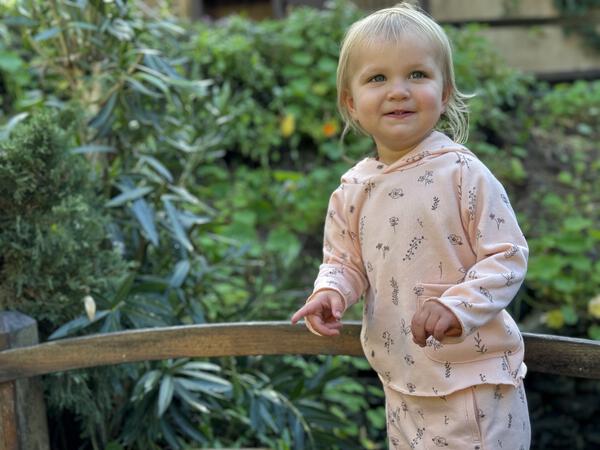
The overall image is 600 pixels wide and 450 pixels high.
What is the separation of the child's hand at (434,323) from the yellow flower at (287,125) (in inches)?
155

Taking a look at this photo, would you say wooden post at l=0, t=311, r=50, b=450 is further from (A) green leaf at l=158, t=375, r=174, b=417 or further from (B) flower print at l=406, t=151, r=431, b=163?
(B) flower print at l=406, t=151, r=431, b=163

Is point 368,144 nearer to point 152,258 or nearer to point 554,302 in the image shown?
point 554,302

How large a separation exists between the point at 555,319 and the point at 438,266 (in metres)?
3.07

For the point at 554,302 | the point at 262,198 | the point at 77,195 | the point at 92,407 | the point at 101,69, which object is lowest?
the point at 554,302

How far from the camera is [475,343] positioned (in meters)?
1.63

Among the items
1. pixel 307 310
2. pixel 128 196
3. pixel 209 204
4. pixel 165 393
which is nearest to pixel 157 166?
pixel 128 196

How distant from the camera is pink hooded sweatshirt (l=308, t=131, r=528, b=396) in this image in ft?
5.17

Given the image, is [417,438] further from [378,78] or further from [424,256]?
[378,78]

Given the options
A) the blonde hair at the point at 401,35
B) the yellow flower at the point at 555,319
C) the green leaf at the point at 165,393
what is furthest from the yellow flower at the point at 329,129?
the blonde hair at the point at 401,35

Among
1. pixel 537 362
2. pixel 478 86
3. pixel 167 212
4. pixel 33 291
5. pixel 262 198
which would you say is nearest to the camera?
pixel 537 362

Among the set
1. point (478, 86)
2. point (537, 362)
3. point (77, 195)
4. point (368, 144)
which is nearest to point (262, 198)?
point (368, 144)

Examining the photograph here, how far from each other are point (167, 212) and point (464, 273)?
161 centimetres

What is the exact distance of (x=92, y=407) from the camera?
250 centimetres

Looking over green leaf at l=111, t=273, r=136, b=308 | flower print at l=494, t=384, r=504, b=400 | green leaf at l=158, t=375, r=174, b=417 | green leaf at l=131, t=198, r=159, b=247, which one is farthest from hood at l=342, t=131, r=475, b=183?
green leaf at l=131, t=198, r=159, b=247
